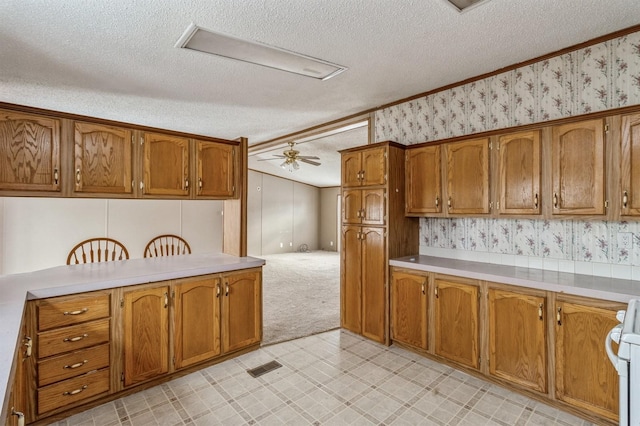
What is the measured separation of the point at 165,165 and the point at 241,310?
58.0 inches

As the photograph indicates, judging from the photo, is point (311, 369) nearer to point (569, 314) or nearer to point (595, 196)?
point (569, 314)

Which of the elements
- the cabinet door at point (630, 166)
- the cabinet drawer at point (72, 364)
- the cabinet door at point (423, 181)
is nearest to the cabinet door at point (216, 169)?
the cabinet drawer at point (72, 364)

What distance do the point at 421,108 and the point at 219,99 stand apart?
2.22m

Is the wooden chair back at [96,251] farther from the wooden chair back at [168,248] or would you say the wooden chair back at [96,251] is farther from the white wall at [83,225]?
the wooden chair back at [168,248]

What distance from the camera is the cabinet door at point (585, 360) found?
202 centimetres

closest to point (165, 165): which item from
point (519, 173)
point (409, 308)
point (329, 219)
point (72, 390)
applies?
point (72, 390)

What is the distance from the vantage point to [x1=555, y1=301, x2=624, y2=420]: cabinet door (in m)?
2.02

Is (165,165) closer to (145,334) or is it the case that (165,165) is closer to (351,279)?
(145,334)

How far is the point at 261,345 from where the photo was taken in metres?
3.32

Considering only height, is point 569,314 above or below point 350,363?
above

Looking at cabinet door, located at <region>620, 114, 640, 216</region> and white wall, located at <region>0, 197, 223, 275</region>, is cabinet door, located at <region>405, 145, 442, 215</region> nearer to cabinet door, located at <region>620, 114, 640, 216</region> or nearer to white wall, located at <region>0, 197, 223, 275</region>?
cabinet door, located at <region>620, 114, 640, 216</region>

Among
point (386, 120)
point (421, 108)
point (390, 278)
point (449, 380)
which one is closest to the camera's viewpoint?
point (449, 380)

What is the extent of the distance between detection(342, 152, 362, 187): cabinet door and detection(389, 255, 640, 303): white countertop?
0.98m

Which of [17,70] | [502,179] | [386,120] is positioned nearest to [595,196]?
[502,179]
